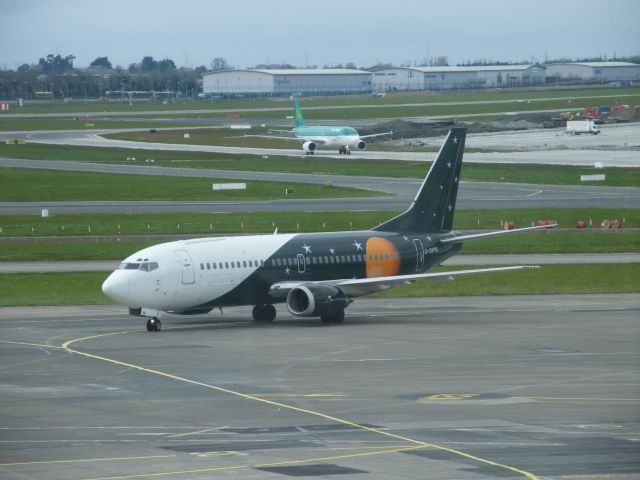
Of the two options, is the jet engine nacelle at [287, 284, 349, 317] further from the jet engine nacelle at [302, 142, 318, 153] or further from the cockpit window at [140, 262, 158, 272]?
the jet engine nacelle at [302, 142, 318, 153]

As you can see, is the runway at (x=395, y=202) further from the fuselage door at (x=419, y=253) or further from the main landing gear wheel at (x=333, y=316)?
the main landing gear wheel at (x=333, y=316)

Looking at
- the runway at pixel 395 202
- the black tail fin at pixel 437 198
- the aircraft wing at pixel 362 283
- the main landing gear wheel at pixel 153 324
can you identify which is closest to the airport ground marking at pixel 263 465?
the main landing gear wheel at pixel 153 324

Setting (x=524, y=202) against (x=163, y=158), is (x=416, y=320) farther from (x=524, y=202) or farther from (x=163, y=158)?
(x=163, y=158)

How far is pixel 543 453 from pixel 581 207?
74.6m

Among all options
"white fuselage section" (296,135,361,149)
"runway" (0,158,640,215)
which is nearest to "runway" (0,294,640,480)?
"runway" (0,158,640,215)

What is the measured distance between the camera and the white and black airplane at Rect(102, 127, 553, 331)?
53.4 m

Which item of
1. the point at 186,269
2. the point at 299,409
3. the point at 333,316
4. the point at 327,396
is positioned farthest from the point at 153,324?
the point at 299,409

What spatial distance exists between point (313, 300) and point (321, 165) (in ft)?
319

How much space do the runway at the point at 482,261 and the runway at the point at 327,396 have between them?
577 inches

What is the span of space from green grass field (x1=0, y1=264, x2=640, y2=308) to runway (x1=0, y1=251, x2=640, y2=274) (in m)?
2.08

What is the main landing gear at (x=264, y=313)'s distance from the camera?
5750 centimetres

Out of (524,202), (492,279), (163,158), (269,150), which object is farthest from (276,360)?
(269,150)

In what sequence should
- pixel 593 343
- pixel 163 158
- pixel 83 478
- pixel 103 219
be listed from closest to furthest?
pixel 83 478
pixel 593 343
pixel 103 219
pixel 163 158

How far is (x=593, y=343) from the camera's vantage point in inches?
1903
